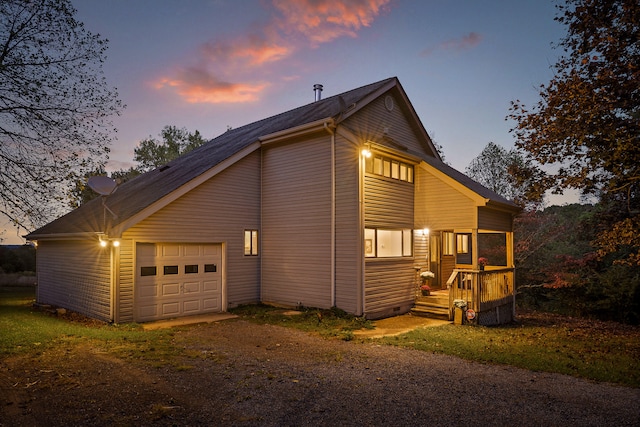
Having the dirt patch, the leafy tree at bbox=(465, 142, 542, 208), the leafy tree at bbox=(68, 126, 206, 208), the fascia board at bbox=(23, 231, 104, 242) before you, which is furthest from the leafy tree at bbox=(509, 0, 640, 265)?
the leafy tree at bbox=(68, 126, 206, 208)

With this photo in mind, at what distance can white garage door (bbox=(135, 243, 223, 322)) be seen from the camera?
11.4 m

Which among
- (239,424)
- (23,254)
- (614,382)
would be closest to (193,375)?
(239,424)

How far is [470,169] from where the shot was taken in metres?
27.0

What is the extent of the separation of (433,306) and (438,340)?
3.85 m

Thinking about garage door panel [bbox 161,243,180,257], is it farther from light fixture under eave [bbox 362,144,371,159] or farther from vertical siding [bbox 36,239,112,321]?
light fixture under eave [bbox 362,144,371,159]

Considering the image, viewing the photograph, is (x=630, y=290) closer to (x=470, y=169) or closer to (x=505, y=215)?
(x=505, y=215)

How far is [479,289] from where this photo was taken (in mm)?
12297

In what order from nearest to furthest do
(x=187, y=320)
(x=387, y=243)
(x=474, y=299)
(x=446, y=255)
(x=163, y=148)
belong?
1. (x=187, y=320)
2. (x=474, y=299)
3. (x=387, y=243)
4. (x=446, y=255)
5. (x=163, y=148)

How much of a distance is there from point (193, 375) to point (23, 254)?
31.5 meters

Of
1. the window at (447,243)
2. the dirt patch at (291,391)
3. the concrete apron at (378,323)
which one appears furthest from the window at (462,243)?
the dirt patch at (291,391)

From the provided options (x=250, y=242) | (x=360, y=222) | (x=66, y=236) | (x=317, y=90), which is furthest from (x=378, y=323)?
(x=317, y=90)

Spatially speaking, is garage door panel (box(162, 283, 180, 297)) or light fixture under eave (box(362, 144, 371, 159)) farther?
light fixture under eave (box(362, 144, 371, 159))

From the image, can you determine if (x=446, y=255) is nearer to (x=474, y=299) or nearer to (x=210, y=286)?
(x=474, y=299)

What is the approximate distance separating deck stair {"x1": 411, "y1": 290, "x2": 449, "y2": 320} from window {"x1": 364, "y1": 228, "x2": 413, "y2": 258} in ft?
5.39
